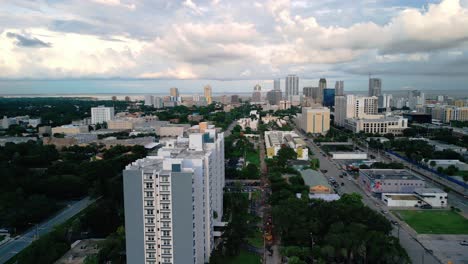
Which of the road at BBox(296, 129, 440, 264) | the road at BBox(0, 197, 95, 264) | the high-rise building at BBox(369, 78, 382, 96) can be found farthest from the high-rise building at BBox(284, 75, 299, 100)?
the road at BBox(0, 197, 95, 264)

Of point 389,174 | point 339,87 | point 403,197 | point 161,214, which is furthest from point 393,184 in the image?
point 339,87

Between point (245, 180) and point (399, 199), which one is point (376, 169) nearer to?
point (399, 199)

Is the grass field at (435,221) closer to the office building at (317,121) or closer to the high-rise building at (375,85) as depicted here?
the office building at (317,121)

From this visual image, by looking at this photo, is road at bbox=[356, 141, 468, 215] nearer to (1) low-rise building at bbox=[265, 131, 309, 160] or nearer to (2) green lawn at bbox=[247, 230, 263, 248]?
(1) low-rise building at bbox=[265, 131, 309, 160]

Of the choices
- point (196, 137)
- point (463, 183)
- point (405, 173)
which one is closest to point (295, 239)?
point (196, 137)

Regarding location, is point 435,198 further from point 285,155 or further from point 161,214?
point 161,214

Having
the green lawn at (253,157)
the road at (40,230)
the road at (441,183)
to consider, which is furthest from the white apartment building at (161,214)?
the green lawn at (253,157)
